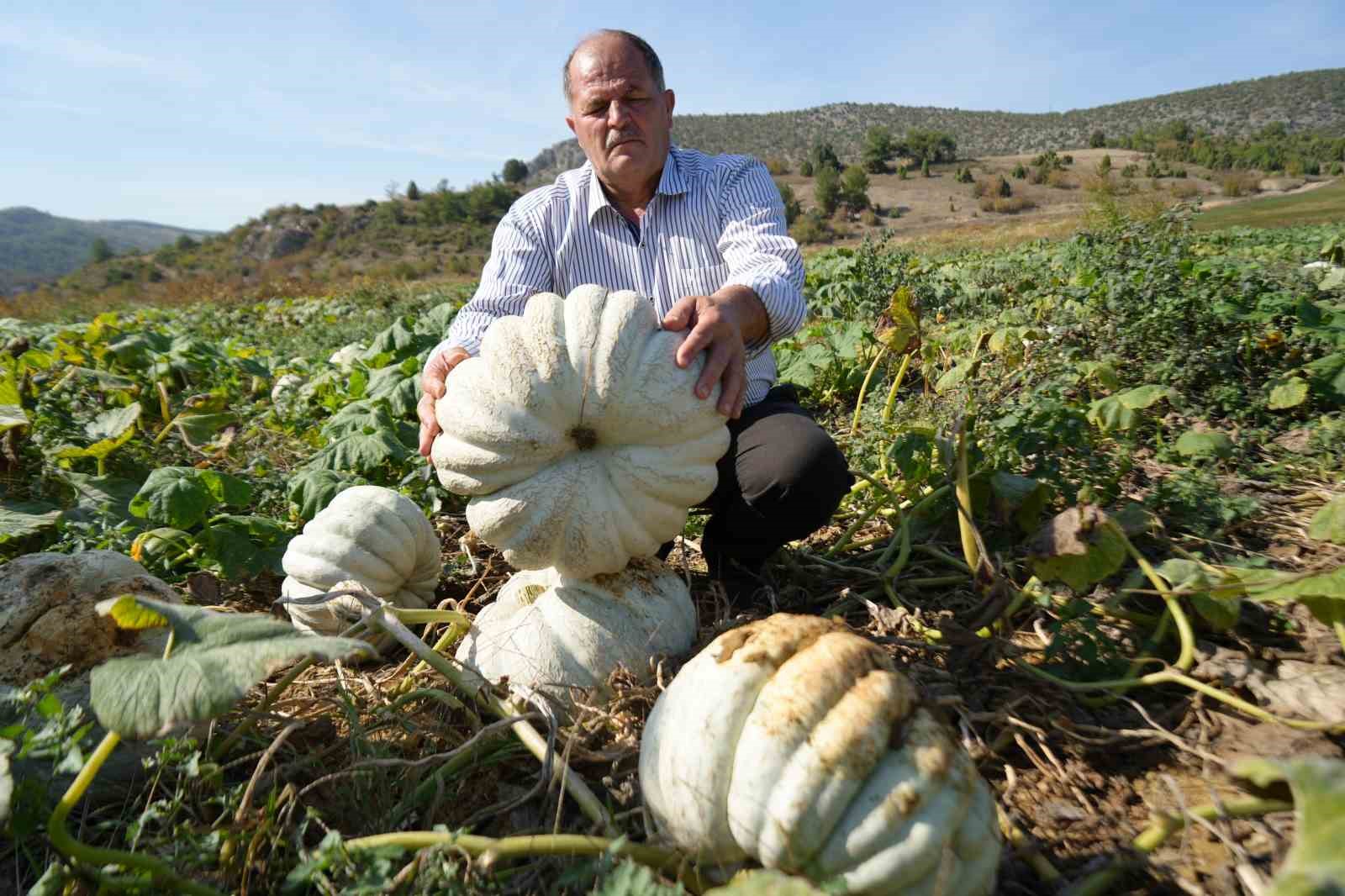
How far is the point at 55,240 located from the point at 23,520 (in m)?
189

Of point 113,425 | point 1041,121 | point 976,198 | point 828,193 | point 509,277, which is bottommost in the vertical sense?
point 113,425

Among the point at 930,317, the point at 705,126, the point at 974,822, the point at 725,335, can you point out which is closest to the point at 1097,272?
the point at 930,317

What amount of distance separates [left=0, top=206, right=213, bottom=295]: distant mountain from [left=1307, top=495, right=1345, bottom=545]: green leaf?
113609 mm

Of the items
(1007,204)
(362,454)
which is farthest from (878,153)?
(362,454)

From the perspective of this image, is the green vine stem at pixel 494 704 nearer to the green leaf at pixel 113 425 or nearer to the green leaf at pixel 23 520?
the green leaf at pixel 23 520

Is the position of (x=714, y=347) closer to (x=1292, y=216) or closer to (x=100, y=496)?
(x=100, y=496)

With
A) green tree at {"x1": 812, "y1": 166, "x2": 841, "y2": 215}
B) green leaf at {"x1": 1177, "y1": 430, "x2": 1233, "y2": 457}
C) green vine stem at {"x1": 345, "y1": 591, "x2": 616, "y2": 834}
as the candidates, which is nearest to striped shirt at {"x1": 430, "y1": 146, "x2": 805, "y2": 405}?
green vine stem at {"x1": 345, "y1": 591, "x2": 616, "y2": 834}

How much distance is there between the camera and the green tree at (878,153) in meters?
58.8

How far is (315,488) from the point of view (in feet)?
8.76

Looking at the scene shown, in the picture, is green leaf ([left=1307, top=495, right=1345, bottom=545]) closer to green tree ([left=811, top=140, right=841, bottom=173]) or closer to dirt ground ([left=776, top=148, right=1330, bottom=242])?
dirt ground ([left=776, top=148, right=1330, bottom=242])

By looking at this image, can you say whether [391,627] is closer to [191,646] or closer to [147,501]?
[191,646]

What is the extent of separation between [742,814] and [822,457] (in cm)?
123

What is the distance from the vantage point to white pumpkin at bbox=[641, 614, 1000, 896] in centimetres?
117

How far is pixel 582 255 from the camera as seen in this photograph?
2943 mm
